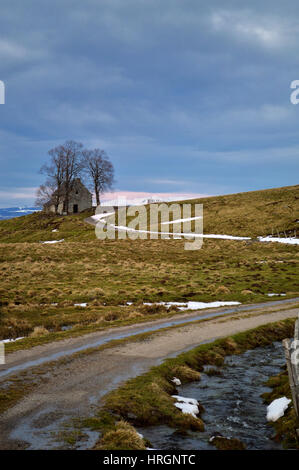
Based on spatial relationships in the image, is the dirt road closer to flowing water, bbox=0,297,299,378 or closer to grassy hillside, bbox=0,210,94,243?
flowing water, bbox=0,297,299,378

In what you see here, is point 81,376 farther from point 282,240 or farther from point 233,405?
point 282,240

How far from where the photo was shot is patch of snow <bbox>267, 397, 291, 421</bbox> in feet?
40.3

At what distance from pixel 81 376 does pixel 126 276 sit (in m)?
28.2

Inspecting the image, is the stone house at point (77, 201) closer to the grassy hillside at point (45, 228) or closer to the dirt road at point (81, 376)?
the grassy hillside at point (45, 228)

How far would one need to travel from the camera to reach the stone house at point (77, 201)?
364ft

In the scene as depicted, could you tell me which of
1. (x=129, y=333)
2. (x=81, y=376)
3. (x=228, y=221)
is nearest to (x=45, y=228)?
(x=228, y=221)

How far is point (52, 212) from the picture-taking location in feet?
361

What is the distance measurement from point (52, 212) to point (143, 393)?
101 metres

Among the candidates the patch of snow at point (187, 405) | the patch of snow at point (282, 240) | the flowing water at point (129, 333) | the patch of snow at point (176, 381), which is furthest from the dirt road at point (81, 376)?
the patch of snow at point (282, 240)

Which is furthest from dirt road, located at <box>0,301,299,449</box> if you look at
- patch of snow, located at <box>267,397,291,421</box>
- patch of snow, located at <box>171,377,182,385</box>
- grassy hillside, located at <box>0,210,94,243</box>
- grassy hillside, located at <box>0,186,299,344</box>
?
grassy hillside, located at <box>0,210,94,243</box>

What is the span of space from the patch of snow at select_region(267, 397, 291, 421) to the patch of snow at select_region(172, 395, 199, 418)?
2.41 meters
